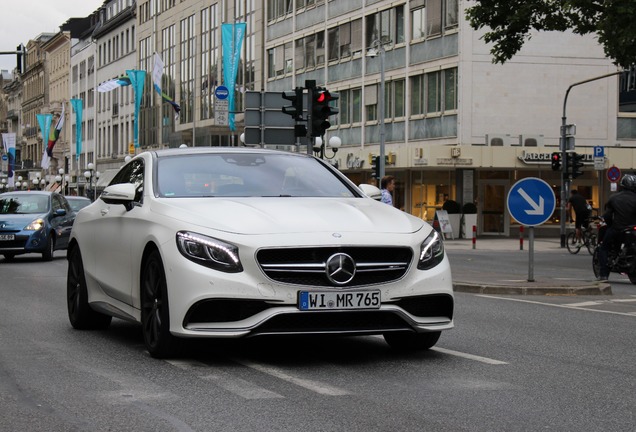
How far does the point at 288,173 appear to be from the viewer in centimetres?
969

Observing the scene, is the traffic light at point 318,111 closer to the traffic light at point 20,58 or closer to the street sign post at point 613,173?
the traffic light at point 20,58

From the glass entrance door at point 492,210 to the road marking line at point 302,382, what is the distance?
44.0 metres

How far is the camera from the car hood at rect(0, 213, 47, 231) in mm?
26828

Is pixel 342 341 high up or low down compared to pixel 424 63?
down

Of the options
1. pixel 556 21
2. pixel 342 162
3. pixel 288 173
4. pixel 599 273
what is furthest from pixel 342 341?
pixel 342 162

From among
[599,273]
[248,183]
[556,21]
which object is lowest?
[599,273]

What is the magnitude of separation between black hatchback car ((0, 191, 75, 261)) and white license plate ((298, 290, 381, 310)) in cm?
1973

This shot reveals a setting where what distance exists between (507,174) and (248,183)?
42.7m

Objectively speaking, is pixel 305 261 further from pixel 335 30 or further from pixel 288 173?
pixel 335 30

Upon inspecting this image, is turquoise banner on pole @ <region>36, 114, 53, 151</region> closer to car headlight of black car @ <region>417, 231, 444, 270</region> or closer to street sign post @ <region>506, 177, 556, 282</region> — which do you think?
street sign post @ <region>506, 177, 556, 282</region>

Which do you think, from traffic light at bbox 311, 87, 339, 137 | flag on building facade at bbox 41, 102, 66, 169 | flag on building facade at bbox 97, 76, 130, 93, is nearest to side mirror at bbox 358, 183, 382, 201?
traffic light at bbox 311, 87, 339, 137

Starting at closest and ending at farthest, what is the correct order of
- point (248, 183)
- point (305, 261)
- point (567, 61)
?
point (305, 261) < point (248, 183) < point (567, 61)

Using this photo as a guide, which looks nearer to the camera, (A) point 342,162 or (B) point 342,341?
(B) point 342,341

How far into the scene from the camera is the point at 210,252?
805 cm
